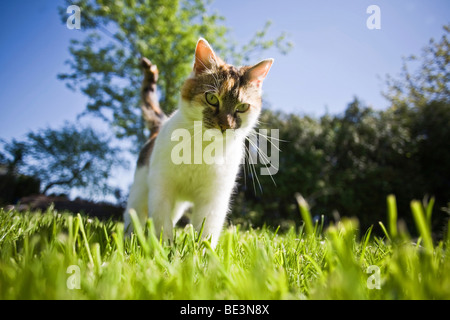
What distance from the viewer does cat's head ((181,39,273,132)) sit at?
227 centimetres

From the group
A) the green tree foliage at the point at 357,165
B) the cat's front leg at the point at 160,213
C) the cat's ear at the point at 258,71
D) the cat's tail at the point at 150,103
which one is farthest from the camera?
the green tree foliage at the point at 357,165

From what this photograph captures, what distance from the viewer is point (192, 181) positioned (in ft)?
7.61

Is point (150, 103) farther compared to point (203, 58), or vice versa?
point (150, 103)

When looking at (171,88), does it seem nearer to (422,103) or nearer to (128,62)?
(128,62)

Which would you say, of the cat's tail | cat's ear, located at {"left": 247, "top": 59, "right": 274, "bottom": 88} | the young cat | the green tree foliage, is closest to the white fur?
the young cat

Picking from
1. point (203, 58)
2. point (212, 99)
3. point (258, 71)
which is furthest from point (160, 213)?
point (258, 71)

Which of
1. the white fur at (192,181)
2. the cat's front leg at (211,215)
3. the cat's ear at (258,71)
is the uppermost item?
the cat's ear at (258,71)

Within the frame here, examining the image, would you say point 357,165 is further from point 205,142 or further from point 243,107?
point 205,142

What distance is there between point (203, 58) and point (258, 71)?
0.56 m

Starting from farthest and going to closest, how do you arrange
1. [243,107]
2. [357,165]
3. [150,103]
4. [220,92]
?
[357,165] < [150,103] < [243,107] < [220,92]

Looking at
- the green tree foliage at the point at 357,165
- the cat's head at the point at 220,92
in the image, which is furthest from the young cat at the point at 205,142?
Result: the green tree foliage at the point at 357,165

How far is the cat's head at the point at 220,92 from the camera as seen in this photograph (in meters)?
2.27

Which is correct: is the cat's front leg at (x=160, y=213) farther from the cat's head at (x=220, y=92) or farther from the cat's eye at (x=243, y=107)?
the cat's eye at (x=243, y=107)
